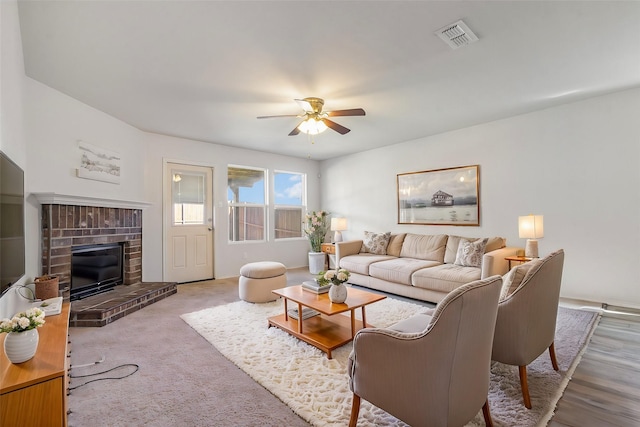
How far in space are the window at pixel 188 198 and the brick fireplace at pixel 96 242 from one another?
65 cm

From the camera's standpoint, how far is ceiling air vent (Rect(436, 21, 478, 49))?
6.89 ft

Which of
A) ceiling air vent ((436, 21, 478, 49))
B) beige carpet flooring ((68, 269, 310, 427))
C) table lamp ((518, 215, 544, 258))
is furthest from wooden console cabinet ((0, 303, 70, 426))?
table lamp ((518, 215, 544, 258))

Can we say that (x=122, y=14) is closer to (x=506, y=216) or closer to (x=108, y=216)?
(x=108, y=216)

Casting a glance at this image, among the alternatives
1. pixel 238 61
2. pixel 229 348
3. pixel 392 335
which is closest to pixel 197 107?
pixel 238 61

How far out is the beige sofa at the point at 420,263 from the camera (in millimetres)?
3473

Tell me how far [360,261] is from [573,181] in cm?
297

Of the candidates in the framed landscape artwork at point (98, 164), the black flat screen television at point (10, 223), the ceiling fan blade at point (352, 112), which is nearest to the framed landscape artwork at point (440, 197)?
the ceiling fan blade at point (352, 112)

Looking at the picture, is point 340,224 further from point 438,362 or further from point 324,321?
point 438,362

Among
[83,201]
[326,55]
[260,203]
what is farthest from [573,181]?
[83,201]

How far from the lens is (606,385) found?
1957 millimetres

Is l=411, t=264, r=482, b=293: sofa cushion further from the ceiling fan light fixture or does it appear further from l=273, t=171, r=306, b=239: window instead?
l=273, t=171, r=306, b=239: window

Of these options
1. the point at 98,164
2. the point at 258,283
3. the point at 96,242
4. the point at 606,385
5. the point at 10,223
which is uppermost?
the point at 98,164

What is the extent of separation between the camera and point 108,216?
387 cm

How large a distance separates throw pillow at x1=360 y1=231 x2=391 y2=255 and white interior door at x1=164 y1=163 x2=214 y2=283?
2.85 m
